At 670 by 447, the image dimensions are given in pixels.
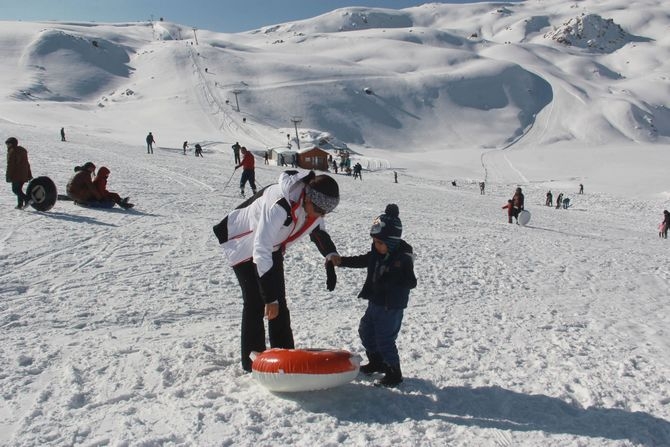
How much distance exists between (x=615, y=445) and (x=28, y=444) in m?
3.68

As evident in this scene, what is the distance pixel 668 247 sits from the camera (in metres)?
16.2

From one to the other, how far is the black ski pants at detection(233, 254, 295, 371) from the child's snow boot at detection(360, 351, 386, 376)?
0.64m

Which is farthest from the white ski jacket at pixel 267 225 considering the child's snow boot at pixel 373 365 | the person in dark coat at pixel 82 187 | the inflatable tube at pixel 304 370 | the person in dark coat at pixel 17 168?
the person in dark coat at pixel 82 187

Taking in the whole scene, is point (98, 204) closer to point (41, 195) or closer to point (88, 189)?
point (88, 189)

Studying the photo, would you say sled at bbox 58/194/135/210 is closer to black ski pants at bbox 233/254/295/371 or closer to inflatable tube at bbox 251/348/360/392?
black ski pants at bbox 233/254/295/371

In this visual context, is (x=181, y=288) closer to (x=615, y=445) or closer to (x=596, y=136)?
(x=615, y=445)

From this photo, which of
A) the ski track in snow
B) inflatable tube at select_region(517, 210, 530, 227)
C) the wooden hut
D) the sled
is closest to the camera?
the ski track in snow

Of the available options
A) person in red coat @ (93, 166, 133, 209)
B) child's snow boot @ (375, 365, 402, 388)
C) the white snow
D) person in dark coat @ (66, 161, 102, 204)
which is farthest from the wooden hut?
child's snow boot @ (375, 365, 402, 388)

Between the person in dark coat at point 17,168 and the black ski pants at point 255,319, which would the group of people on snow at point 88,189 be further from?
the black ski pants at point 255,319

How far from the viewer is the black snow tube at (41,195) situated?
1124 cm

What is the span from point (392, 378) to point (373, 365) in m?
0.26

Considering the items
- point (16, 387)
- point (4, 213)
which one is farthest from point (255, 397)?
point (4, 213)

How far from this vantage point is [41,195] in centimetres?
1128

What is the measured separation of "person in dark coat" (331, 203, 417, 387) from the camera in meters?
4.25
